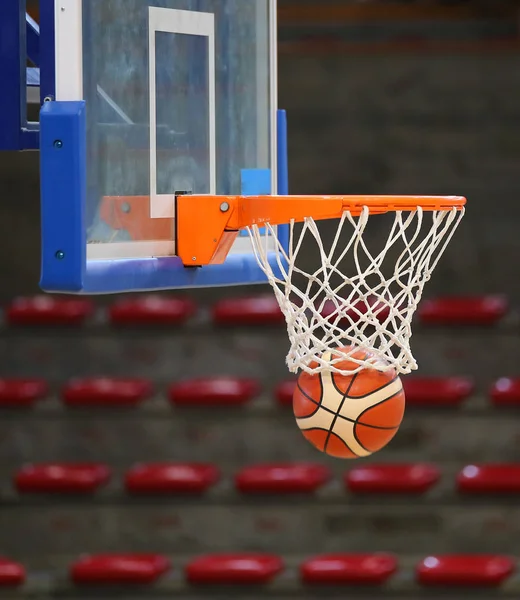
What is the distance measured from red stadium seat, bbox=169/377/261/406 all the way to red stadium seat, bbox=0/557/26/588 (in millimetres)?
752

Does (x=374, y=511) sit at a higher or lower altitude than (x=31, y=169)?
lower

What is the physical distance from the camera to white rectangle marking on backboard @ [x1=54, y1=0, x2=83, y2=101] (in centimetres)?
163

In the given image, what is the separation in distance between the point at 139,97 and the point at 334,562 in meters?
2.02

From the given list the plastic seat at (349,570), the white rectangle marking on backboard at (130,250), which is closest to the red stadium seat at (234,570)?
the plastic seat at (349,570)

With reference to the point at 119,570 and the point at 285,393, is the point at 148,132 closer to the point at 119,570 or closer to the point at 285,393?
the point at 285,393

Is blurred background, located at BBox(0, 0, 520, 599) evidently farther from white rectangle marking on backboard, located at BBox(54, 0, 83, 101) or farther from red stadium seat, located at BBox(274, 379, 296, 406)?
white rectangle marking on backboard, located at BBox(54, 0, 83, 101)

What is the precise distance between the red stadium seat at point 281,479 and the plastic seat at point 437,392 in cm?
41

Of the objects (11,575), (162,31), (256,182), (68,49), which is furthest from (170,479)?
(68,49)

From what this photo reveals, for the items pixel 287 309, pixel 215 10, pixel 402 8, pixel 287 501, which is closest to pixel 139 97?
pixel 215 10

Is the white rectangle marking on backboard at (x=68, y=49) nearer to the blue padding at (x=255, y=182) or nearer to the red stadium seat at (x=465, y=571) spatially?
the blue padding at (x=255, y=182)

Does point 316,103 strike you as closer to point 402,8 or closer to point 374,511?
point 402,8

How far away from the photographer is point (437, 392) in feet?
11.7

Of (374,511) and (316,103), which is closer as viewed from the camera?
(374,511)

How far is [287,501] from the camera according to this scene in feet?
11.5
